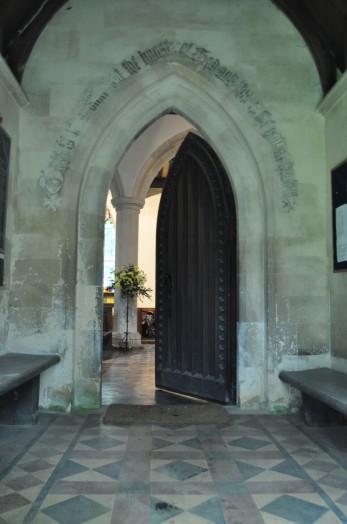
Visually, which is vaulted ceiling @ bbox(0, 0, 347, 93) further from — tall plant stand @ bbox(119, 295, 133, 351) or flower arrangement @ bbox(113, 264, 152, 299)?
tall plant stand @ bbox(119, 295, 133, 351)

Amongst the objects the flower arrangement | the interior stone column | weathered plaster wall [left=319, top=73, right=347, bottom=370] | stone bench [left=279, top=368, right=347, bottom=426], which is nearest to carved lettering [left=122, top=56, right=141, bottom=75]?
weathered plaster wall [left=319, top=73, right=347, bottom=370]

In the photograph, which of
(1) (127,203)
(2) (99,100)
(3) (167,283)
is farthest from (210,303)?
(1) (127,203)

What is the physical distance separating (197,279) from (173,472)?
2252 millimetres

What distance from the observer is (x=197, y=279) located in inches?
178

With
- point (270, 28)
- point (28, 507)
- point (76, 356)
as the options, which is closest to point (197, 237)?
point (76, 356)

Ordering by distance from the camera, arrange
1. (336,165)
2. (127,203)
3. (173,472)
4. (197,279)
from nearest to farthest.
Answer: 1. (173,472)
2. (336,165)
3. (197,279)
4. (127,203)

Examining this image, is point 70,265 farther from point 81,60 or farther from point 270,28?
point 270,28

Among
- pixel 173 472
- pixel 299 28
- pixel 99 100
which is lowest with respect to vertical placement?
pixel 173 472

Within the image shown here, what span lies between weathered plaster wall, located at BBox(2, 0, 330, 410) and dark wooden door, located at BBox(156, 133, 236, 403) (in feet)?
0.90

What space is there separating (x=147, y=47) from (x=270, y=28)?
1083mm

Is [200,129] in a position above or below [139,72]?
below

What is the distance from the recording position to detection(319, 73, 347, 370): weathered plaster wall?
359 cm

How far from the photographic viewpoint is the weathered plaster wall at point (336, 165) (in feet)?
11.8

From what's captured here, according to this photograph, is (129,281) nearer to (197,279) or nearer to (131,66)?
(197,279)
